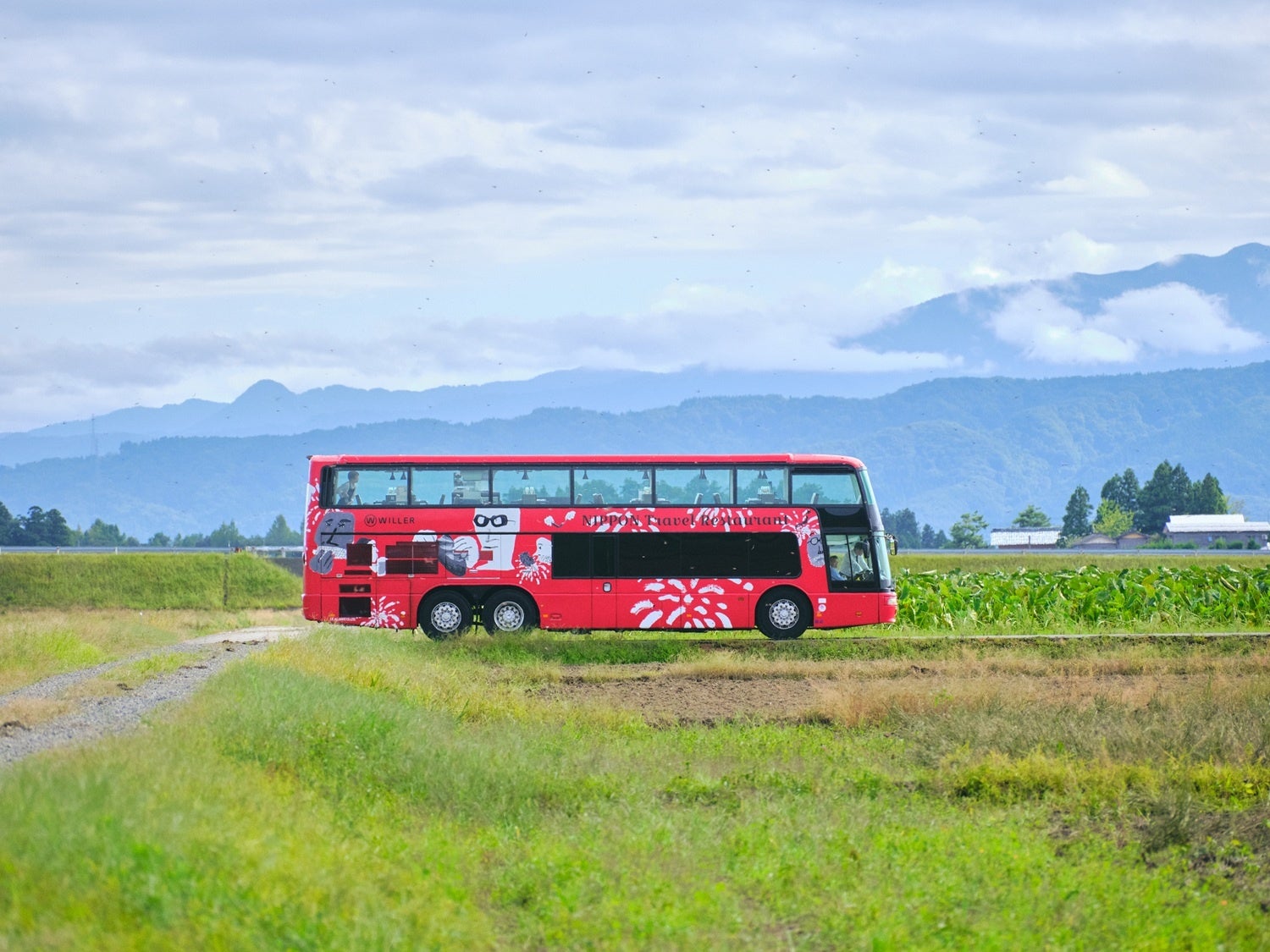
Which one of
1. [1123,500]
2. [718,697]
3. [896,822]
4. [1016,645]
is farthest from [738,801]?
[1123,500]

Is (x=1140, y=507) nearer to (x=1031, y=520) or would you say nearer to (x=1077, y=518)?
(x=1077, y=518)

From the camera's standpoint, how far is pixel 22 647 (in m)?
26.0

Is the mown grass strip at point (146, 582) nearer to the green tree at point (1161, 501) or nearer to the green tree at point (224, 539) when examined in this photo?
the green tree at point (224, 539)

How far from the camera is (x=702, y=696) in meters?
21.9

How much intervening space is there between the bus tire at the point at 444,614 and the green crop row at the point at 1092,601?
11114mm

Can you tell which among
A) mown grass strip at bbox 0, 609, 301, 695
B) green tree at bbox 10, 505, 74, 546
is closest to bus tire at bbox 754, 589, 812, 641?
mown grass strip at bbox 0, 609, 301, 695

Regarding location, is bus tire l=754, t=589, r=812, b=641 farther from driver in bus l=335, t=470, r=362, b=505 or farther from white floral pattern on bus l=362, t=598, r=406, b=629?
driver in bus l=335, t=470, r=362, b=505

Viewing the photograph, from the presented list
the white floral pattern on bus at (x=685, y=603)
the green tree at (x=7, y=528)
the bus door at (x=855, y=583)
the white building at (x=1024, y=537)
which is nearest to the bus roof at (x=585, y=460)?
the bus door at (x=855, y=583)

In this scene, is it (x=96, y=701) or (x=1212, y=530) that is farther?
(x=1212, y=530)

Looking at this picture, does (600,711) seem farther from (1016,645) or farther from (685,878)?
(1016,645)

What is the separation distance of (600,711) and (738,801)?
5.64 meters

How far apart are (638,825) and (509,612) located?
18957 millimetres

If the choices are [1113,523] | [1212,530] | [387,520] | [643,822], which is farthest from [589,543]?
[1113,523]

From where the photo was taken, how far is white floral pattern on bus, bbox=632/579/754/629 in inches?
1155
